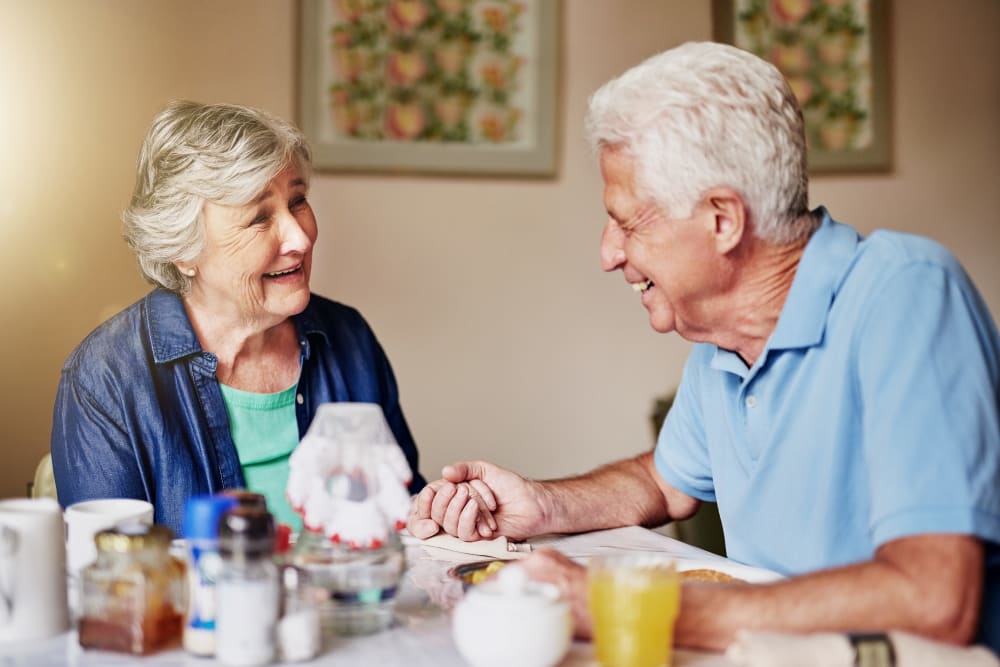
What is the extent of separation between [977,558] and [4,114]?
2489 millimetres

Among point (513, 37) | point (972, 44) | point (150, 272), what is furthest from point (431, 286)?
point (972, 44)

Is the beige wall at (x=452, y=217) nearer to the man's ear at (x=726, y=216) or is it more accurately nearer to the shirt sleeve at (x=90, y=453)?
the shirt sleeve at (x=90, y=453)

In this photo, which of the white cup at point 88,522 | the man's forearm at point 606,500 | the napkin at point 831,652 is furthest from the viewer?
the man's forearm at point 606,500

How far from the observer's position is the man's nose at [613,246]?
4.73 ft

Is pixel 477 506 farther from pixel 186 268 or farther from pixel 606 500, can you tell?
pixel 186 268

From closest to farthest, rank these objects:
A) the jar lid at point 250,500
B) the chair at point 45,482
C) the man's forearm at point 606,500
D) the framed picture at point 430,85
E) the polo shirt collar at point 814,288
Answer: the jar lid at point 250,500 < the polo shirt collar at point 814,288 < the man's forearm at point 606,500 < the chair at point 45,482 < the framed picture at point 430,85

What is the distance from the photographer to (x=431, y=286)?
9.98 feet

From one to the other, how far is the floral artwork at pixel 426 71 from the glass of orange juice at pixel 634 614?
2.23 metres

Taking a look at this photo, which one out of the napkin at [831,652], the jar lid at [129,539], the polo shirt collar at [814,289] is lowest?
the napkin at [831,652]

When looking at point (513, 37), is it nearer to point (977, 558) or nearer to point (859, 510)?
point (859, 510)

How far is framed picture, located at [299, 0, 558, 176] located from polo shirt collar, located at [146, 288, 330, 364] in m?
1.12

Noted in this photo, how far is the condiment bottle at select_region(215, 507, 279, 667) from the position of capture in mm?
925

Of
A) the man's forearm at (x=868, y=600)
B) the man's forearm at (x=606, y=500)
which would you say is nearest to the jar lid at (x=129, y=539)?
the man's forearm at (x=868, y=600)

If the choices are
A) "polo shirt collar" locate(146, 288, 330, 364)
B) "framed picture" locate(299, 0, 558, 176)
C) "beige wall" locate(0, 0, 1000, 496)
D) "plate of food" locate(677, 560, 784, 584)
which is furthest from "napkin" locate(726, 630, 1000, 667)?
"framed picture" locate(299, 0, 558, 176)
